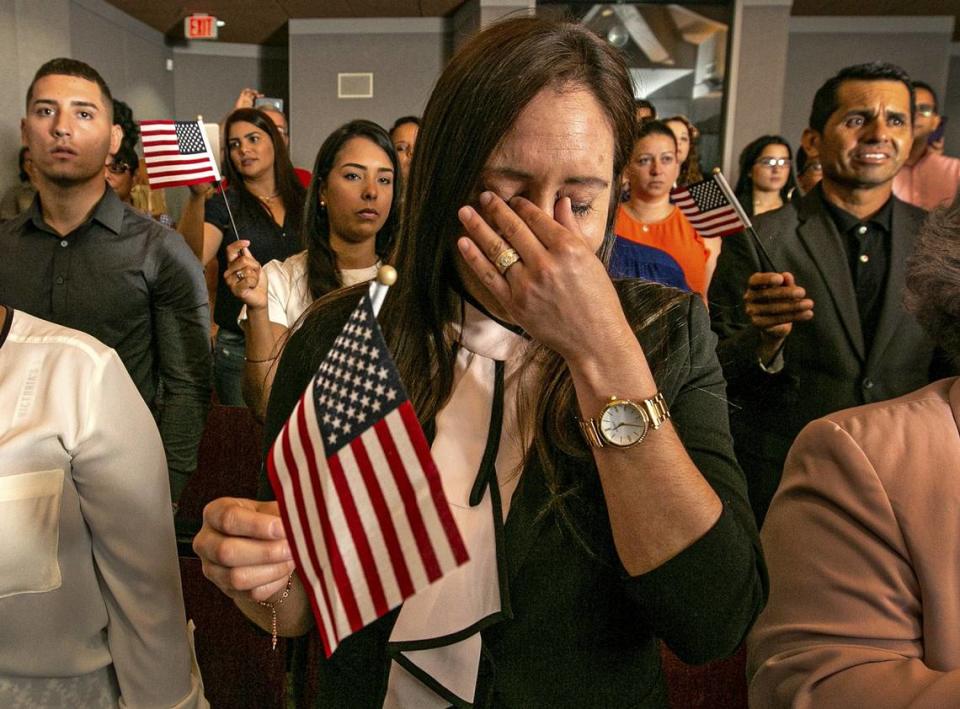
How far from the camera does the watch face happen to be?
2.56ft

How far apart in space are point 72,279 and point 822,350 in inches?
80.4

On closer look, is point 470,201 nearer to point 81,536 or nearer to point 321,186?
point 81,536

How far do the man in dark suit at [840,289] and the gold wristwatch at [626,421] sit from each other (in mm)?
1292

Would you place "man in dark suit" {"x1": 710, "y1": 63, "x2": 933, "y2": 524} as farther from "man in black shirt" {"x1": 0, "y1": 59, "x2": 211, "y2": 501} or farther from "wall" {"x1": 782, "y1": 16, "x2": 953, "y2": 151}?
"wall" {"x1": 782, "y1": 16, "x2": 953, "y2": 151}

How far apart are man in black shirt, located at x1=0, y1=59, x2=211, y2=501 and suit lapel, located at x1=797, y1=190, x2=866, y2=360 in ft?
5.63

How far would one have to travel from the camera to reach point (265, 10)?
8508mm

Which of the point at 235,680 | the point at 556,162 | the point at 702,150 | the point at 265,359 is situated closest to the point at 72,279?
the point at 265,359

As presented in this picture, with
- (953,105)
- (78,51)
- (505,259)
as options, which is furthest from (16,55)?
(953,105)

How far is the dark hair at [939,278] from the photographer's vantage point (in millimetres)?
1064

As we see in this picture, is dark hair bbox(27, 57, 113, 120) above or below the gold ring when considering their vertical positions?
above

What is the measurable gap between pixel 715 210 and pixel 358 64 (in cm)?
766

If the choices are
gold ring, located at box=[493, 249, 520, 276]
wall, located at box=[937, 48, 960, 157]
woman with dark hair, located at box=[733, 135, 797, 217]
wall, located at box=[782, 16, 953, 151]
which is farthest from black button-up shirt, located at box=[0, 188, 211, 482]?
wall, located at box=[937, 48, 960, 157]

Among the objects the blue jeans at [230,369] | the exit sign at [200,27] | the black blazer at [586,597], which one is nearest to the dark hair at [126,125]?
the blue jeans at [230,369]

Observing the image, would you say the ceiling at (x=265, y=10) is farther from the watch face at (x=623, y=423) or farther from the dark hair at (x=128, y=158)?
the watch face at (x=623, y=423)
